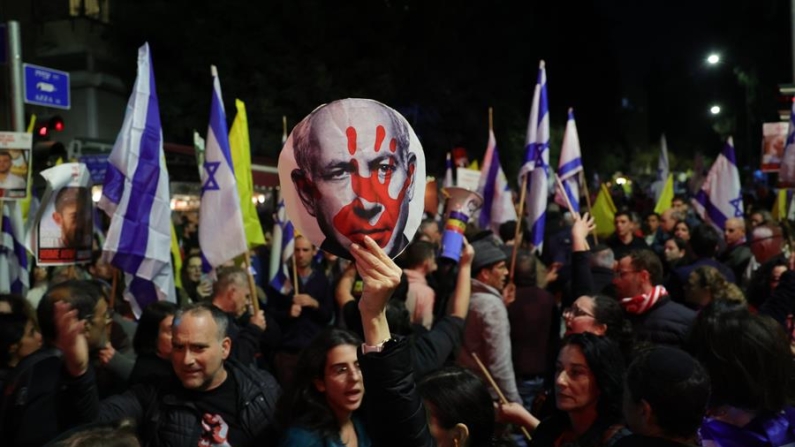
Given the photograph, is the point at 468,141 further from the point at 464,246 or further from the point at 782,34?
the point at 464,246

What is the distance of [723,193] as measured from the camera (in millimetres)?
11508

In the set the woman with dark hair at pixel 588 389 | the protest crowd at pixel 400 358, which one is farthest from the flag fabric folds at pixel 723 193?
the woman with dark hair at pixel 588 389

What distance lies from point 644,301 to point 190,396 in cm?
287

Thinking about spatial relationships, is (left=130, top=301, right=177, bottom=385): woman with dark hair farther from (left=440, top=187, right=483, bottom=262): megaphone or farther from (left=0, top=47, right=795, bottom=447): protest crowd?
(left=440, top=187, right=483, bottom=262): megaphone

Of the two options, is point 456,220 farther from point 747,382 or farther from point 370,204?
point 370,204

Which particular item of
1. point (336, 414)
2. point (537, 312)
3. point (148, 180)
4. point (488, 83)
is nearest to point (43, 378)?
point (336, 414)

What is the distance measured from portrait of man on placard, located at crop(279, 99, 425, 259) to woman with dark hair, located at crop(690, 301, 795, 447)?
1.64 meters

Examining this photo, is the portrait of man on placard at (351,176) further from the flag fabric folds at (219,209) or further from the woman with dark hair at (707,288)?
the flag fabric folds at (219,209)

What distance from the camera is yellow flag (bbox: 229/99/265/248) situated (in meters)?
7.21

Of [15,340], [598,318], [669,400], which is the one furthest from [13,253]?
[669,400]

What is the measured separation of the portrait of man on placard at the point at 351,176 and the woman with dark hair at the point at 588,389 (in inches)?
55.1

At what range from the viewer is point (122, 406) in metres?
3.77

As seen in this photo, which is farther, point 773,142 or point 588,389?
point 773,142

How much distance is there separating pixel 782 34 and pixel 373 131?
3252 centimetres
